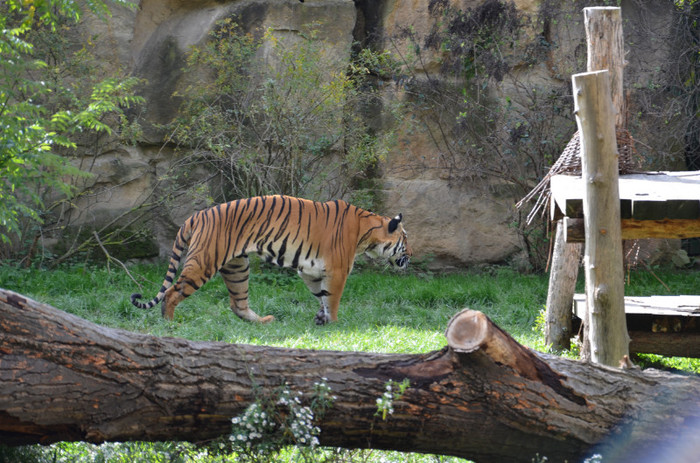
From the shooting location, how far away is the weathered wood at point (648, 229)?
4.35 meters

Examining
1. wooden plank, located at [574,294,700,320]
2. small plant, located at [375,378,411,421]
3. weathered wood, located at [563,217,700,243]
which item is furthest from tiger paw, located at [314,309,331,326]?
small plant, located at [375,378,411,421]

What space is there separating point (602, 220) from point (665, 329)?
2.29m

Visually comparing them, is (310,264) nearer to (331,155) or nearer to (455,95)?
(331,155)

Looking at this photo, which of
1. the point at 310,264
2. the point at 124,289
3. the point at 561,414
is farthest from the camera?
the point at 124,289

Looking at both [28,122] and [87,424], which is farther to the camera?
[28,122]

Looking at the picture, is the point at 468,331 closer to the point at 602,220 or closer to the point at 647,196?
the point at 602,220

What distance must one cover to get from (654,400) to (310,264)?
17.3 ft

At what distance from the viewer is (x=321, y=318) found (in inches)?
320

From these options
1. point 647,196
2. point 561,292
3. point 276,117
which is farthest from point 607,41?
point 276,117

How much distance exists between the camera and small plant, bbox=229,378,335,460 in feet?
11.1

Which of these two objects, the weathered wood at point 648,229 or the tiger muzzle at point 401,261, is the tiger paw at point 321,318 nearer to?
the tiger muzzle at point 401,261

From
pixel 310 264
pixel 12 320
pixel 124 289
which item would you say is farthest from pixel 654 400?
pixel 124 289

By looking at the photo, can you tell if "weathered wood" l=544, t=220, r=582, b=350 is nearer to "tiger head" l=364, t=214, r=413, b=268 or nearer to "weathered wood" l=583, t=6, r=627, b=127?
"weathered wood" l=583, t=6, r=627, b=127

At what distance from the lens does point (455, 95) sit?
466 inches
